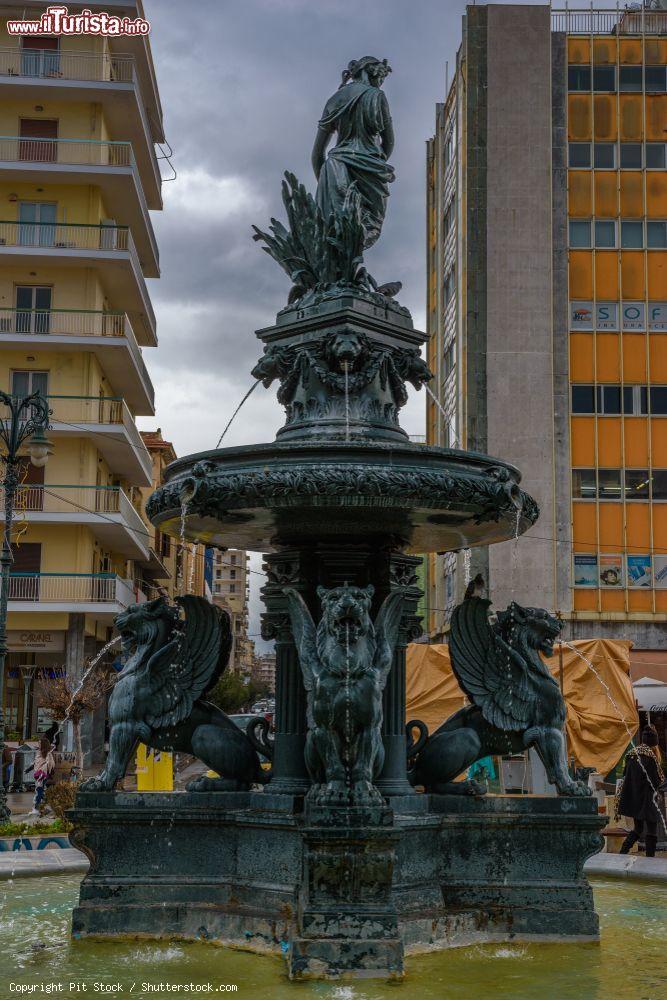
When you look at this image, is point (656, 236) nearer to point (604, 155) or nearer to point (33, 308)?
point (604, 155)

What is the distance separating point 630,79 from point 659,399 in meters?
10.4

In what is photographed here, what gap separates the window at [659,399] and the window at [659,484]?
182cm

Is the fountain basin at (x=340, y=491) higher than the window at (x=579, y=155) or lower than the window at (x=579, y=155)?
lower

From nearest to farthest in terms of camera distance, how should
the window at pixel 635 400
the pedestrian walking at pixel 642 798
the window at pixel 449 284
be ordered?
the pedestrian walking at pixel 642 798 < the window at pixel 635 400 < the window at pixel 449 284

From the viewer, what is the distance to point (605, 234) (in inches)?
1465

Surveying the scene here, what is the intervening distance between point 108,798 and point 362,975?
2.28m

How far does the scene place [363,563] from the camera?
26.8 ft

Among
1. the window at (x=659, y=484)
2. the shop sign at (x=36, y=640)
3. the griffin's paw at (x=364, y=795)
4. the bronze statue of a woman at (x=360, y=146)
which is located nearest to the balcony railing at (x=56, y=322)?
the shop sign at (x=36, y=640)

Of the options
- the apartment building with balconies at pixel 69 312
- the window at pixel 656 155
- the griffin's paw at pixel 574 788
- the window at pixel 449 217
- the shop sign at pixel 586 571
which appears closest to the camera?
the griffin's paw at pixel 574 788

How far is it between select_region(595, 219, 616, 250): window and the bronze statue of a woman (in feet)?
94.6

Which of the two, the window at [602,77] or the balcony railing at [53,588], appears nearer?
the balcony railing at [53,588]

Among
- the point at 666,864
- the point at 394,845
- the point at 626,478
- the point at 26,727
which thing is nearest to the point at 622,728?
the point at 666,864

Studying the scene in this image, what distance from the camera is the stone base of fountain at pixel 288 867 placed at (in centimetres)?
706

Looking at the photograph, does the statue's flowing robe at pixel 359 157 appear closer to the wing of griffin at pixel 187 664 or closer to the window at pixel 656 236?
the wing of griffin at pixel 187 664
